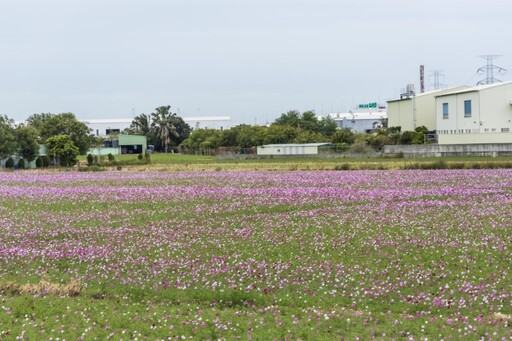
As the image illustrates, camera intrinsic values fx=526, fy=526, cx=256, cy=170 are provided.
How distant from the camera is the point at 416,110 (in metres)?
96.1

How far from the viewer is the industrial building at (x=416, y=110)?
93938 mm

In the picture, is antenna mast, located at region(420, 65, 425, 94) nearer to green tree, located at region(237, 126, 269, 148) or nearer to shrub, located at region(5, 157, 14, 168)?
green tree, located at region(237, 126, 269, 148)

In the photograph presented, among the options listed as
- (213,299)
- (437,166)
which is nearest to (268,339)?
(213,299)

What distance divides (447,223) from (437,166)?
28.8 m

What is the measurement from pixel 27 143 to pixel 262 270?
70.7 m

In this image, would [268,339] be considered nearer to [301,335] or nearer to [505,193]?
[301,335]

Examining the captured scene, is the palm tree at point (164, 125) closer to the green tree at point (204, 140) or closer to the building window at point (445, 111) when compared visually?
the green tree at point (204, 140)

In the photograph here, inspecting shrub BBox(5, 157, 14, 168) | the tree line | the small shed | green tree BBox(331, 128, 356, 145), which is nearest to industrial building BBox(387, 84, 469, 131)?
the tree line

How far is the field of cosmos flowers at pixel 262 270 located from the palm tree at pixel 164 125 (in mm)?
121070

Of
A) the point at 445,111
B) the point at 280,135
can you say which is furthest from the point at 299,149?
the point at 280,135

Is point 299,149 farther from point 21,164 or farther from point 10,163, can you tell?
point 10,163

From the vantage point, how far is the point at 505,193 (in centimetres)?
2786

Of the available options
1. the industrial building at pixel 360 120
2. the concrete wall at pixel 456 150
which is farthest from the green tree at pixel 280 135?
the industrial building at pixel 360 120

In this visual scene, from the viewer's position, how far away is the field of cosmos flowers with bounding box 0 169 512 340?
34.1 feet
